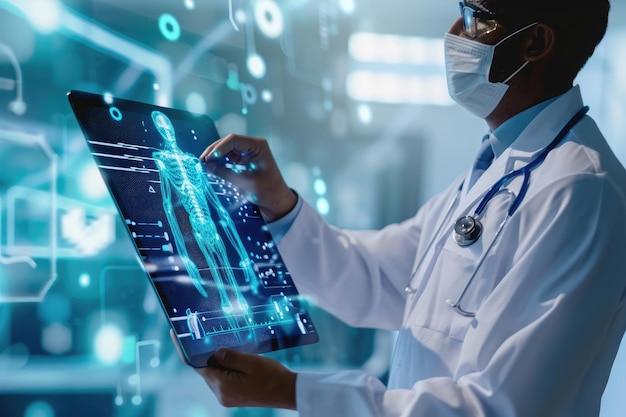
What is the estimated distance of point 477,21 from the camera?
1.13 metres

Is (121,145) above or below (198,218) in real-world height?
above

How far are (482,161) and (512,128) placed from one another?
0.36 feet

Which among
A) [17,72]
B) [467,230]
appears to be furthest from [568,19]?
[17,72]

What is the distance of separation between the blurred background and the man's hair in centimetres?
90

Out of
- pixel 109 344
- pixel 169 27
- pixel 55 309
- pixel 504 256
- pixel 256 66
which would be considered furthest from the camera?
pixel 256 66

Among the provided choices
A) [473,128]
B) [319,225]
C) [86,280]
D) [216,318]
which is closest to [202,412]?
[86,280]

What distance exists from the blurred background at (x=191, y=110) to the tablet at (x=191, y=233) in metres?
0.41

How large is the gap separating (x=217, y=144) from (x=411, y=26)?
1.49 metres

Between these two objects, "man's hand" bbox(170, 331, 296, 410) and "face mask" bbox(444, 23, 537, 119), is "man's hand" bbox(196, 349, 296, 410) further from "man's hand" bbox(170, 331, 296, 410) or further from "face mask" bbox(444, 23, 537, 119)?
"face mask" bbox(444, 23, 537, 119)

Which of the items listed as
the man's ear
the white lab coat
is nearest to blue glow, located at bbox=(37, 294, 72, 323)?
the white lab coat

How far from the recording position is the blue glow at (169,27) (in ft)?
5.24

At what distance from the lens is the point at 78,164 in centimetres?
138

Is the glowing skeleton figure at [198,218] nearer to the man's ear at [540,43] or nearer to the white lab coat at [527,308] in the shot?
the white lab coat at [527,308]

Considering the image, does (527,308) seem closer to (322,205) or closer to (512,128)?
(512,128)
